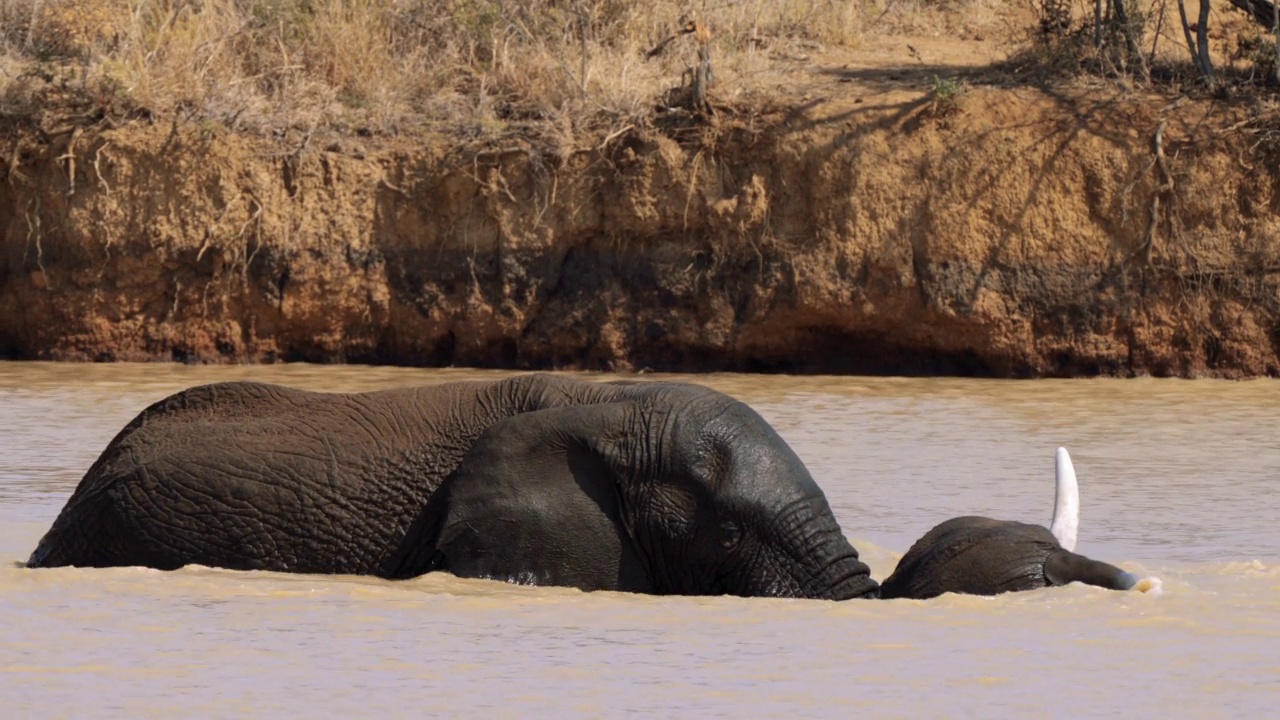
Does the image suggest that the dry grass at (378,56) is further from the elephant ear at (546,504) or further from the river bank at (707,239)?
the elephant ear at (546,504)

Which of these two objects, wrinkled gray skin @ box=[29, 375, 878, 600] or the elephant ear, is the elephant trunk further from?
the elephant ear

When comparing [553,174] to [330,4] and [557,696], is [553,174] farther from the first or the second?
[557,696]

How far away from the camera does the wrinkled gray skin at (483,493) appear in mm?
6383

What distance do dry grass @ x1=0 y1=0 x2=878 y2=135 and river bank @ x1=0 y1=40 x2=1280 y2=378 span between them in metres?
0.30

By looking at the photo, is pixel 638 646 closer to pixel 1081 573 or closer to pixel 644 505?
pixel 644 505

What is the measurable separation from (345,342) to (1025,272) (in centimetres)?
506

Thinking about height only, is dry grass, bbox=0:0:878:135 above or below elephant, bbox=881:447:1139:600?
above

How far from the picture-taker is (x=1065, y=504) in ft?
21.7

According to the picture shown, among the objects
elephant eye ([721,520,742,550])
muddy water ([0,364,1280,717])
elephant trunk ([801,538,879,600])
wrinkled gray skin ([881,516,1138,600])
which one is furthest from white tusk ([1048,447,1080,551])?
elephant eye ([721,520,742,550])

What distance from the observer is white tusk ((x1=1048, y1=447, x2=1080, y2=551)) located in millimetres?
6492

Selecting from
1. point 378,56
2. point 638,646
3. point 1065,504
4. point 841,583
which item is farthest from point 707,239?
point 638,646

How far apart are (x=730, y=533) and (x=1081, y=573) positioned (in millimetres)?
1060

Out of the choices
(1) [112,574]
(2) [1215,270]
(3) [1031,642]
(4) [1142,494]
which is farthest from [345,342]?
(3) [1031,642]

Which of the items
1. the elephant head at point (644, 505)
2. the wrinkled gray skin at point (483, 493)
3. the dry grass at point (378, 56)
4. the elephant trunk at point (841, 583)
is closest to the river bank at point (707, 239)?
the dry grass at point (378, 56)
